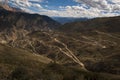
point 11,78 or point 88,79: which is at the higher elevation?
point 11,78

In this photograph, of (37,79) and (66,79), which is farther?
(66,79)

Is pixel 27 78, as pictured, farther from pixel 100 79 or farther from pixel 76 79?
pixel 100 79

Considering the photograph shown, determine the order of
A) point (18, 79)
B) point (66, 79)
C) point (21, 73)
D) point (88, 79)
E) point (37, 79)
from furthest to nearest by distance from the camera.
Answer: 1. point (88, 79)
2. point (66, 79)
3. point (21, 73)
4. point (18, 79)
5. point (37, 79)

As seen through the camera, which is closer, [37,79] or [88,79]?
[37,79]

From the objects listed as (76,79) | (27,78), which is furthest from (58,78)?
(27,78)

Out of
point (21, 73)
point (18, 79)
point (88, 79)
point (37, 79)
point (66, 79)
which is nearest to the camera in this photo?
point (37, 79)

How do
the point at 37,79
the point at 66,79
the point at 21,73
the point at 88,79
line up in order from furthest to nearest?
1. the point at 88,79
2. the point at 66,79
3. the point at 21,73
4. the point at 37,79

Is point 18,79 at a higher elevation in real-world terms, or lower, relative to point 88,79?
higher

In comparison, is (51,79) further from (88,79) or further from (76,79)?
(88,79)

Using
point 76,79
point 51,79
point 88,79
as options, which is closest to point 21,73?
point 51,79

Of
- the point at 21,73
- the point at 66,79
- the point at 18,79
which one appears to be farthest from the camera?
the point at 66,79
